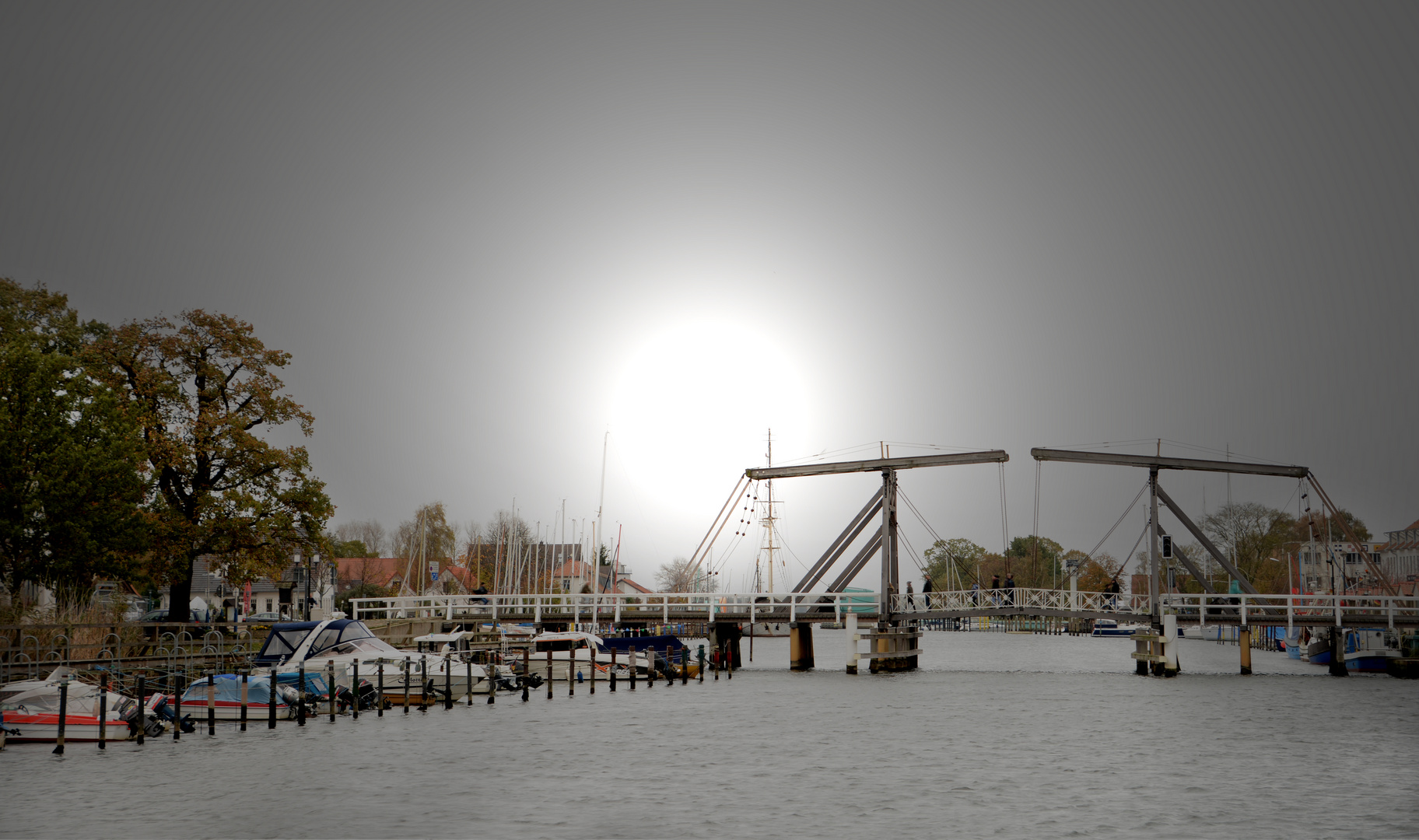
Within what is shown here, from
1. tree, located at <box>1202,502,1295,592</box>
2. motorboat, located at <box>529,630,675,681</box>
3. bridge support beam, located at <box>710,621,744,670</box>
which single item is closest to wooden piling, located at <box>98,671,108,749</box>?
motorboat, located at <box>529,630,675,681</box>

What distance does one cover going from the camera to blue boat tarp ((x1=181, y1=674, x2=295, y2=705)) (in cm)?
2780

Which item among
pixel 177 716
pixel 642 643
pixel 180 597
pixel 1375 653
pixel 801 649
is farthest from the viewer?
pixel 1375 653

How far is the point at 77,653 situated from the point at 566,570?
425 feet

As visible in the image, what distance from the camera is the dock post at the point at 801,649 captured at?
55.3 m

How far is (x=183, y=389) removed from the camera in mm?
46031

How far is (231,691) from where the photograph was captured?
28.0 meters

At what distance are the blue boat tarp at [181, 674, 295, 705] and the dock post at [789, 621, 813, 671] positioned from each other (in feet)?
98.9

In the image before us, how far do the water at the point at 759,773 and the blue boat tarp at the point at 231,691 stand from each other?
1.45 meters

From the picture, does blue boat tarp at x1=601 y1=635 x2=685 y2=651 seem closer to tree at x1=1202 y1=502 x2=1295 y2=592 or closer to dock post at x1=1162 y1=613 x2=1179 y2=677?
dock post at x1=1162 y1=613 x2=1179 y2=677

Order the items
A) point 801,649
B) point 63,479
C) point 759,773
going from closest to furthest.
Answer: point 759,773, point 63,479, point 801,649

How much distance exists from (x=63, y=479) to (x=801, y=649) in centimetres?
3304

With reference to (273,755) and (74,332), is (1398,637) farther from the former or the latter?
(74,332)

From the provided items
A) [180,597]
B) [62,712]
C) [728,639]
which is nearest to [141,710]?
[62,712]

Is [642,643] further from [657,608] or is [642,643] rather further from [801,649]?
[801,649]
